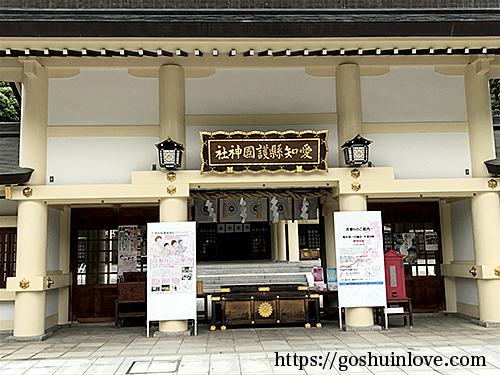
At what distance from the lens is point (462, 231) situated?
417 inches

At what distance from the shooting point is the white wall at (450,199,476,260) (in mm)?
10266

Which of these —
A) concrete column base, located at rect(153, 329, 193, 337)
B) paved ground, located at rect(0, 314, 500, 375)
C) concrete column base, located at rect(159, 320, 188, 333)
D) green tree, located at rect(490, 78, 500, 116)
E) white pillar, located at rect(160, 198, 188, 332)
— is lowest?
paved ground, located at rect(0, 314, 500, 375)

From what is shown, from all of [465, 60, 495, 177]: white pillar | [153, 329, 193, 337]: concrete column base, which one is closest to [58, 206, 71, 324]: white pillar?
[153, 329, 193, 337]: concrete column base

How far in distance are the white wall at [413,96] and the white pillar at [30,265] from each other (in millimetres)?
6805

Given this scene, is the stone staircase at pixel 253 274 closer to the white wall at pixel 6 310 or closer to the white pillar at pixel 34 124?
the white wall at pixel 6 310

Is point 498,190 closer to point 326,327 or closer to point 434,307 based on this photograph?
point 434,307

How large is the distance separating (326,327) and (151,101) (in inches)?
227

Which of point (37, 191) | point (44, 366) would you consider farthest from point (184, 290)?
point (37, 191)

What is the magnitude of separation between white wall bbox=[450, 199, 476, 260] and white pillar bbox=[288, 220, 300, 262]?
9.46 metres

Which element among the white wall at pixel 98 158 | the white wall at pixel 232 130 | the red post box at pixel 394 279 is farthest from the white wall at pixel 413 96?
the white wall at pixel 98 158

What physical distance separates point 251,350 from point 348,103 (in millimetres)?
5026

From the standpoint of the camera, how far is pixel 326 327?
9414mm

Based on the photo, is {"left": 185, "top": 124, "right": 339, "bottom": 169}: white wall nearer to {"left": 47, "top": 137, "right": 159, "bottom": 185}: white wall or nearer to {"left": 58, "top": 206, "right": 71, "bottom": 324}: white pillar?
{"left": 47, "top": 137, "right": 159, "bottom": 185}: white wall

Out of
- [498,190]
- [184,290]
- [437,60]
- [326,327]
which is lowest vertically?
[326,327]
